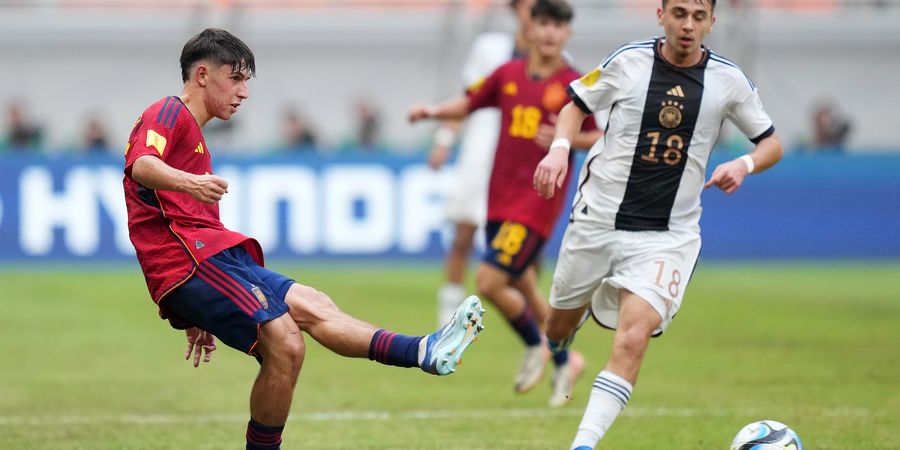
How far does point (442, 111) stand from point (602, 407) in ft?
10.6

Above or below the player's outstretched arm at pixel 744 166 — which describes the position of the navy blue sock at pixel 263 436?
below

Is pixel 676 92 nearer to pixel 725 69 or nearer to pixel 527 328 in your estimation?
pixel 725 69

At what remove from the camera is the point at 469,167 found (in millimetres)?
12023

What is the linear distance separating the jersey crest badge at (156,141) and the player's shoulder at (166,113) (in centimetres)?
6

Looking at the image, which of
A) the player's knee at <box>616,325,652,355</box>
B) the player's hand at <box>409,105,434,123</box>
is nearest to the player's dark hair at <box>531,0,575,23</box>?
the player's hand at <box>409,105,434,123</box>

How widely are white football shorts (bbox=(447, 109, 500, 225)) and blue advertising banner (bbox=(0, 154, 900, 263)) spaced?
214 inches

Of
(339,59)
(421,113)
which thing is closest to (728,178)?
(421,113)

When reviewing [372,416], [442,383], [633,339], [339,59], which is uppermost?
[633,339]

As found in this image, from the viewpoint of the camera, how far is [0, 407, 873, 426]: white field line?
7938mm

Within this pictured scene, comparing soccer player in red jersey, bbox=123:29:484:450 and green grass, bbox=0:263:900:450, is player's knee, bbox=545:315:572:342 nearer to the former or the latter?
green grass, bbox=0:263:900:450

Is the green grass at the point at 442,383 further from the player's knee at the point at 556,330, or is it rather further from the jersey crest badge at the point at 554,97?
the jersey crest badge at the point at 554,97

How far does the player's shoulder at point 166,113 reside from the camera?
219 inches

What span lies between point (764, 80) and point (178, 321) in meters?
23.4

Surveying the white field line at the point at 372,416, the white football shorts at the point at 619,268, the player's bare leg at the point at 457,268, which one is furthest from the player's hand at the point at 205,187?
the player's bare leg at the point at 457,268
